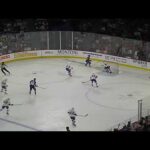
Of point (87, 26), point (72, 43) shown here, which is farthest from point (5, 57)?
point (87, 26)

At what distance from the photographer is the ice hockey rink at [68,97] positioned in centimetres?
1223

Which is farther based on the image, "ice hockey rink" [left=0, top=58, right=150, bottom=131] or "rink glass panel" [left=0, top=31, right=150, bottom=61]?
"rink glass panel" [left=0, top=31, right=150, bottom=61]

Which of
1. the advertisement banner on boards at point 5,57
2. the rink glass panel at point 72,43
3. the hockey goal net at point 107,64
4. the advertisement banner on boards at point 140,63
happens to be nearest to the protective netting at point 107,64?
the hockey goal net at point 107,64

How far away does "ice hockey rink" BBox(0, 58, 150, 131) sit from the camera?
40.1 ft

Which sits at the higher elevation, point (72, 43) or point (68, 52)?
point (72, 43)

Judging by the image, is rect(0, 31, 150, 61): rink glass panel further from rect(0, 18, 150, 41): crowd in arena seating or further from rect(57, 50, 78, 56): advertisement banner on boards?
rect(0, 18, 150, 41): crowd in arena seating

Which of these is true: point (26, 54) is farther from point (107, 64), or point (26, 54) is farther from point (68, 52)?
point (107, 64)

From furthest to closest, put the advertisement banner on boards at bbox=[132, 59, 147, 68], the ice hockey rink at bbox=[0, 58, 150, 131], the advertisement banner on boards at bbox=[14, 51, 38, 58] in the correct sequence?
the advertisement banner on boards at bbox=[14, 51, 38, 58]
the advertisement banner on boards at bbox=[132, 59, 147, 68]
the ice hockey rink at bbox=[0, 58, 150, 131]

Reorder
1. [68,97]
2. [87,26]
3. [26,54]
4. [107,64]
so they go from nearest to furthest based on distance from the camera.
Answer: [68,97] < [107,64] < [26,54] < [87,26]

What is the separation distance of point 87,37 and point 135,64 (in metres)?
3.13

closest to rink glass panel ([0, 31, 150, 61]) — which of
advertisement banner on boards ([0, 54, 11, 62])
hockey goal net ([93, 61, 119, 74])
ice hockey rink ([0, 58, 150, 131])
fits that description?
advertisement banner on boards ([0, 54, 11, 62])

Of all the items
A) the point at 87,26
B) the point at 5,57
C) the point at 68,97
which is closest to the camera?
the point at 68,97

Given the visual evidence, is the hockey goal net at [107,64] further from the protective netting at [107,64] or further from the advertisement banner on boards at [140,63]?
the advertisement banner on boards at [140,63]

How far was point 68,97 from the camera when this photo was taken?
1488 cm
